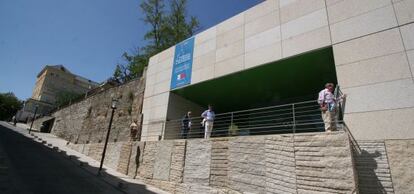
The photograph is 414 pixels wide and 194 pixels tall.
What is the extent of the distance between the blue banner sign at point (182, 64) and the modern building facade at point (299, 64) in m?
0.06

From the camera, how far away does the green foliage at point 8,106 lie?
164 ft

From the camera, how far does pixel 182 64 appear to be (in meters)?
12.1

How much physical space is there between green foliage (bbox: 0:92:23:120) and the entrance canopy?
54801 millimetres

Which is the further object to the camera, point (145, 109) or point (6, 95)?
point (6, 95)

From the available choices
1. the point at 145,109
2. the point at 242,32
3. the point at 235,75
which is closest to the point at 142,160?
the point at 145,109

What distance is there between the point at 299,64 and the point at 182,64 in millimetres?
5663

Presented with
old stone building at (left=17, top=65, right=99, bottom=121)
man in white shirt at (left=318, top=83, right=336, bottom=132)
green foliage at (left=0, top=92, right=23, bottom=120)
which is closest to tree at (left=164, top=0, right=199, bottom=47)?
man in white shirt at (left=318, top=83, right=336, bottom=132)

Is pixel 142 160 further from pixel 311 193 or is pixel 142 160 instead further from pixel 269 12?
pixel 269 12

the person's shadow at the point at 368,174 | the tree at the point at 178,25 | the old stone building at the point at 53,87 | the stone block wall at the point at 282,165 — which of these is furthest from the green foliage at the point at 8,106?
the person's shadow at the point at 368,174

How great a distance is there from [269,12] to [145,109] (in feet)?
25.7

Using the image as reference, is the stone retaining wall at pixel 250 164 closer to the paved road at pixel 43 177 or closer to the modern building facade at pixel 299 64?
the modern building facade at pixel 299 64

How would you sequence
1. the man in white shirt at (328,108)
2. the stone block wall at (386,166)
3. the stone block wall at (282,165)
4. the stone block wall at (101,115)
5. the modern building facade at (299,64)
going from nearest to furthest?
the stone block wall at (386,166) < the stone block wall at (282,165) < the modern building facade at (299,64) < the man in white shirt at (328,108) < the stone block wall at (101,115)

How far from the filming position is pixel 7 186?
23.9 feet

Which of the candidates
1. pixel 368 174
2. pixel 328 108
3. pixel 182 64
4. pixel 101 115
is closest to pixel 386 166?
pixel 368 174
